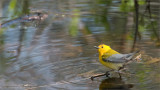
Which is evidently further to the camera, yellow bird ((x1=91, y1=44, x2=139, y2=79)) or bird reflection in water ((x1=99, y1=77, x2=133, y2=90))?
yellow bird ((x1=91, y1=44, x2=139, y2=79))

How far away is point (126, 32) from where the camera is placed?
614 centimetres

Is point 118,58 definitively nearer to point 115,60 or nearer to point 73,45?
point 115,60

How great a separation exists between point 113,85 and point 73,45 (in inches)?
66.9

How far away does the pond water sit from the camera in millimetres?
3906

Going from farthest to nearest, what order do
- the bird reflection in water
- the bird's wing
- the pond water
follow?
the bird's wing
the pond water
the bird reflection in water

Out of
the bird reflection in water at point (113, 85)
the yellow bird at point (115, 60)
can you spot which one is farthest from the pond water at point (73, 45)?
the yellow bird at point (115, 60)

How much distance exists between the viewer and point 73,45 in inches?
213

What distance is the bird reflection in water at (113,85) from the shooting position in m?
3.73

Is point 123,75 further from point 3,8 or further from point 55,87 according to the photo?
point 3,8

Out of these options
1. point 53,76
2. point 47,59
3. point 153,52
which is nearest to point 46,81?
point 53,76

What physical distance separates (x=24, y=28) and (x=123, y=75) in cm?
321

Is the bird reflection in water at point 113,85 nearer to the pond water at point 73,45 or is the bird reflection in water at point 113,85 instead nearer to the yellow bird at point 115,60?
the pond water at point 73,45

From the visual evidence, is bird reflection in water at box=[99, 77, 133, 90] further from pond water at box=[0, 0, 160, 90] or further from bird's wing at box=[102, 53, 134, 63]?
bird's wing at box=[102, 53, 134, 63]

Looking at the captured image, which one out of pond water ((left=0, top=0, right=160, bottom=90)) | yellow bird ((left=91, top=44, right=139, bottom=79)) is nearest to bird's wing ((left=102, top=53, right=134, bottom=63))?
yellow bird ((left=91, top=44, right=139, bottom=79))
